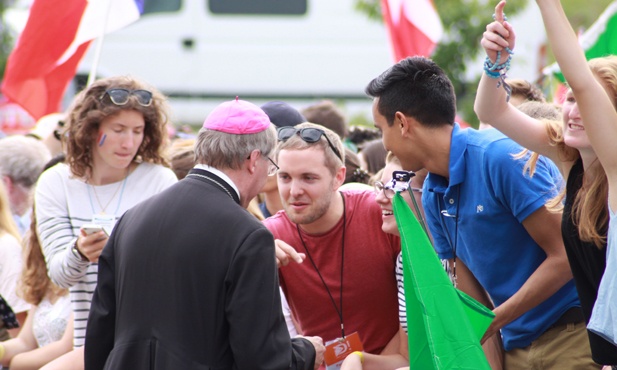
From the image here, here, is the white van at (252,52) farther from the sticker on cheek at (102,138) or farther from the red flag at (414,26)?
the sticker on cheek at (102,138)

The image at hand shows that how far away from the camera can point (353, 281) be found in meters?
4.79

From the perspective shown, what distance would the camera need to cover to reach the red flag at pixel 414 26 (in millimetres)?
8711

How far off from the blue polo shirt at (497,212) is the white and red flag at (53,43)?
13.7 feet

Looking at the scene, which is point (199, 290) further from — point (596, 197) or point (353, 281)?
point (596, 197)

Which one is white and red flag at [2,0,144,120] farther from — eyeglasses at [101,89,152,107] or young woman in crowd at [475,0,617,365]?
young woman in crowd at [475,0,617,365]

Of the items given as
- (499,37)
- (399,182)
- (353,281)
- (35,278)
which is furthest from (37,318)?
(499,37)

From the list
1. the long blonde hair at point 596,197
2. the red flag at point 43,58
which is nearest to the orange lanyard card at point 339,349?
the long blonde hair at point 596,197

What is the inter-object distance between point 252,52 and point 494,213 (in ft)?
45.7

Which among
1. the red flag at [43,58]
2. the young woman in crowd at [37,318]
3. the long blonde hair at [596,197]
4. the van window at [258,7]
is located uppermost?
the van window at [258,7]

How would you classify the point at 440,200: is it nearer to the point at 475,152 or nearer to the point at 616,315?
the point at 475,152

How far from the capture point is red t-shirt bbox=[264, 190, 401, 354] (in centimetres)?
479

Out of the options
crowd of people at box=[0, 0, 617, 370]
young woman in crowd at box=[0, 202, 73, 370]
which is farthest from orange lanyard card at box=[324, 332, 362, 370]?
young woman in crowd at box=[0, 202, 73, 370]

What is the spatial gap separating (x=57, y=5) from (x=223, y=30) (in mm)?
9876

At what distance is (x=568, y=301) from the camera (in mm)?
4363
